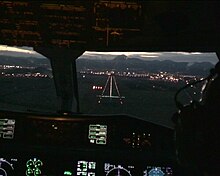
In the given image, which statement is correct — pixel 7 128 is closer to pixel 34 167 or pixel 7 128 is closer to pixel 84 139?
pixel 34 167

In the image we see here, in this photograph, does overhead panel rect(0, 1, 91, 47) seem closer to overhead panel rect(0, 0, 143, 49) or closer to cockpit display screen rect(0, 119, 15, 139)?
overhead panel rect(0, 0, 143, 49)

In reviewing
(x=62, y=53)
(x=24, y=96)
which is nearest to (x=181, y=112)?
(x=62, y=53)

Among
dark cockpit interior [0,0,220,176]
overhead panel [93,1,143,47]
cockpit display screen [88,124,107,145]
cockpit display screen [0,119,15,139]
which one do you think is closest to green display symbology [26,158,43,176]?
dark cockpit interior [0,0,220,176]

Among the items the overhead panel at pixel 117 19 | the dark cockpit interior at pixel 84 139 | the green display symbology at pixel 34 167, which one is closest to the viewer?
the overhead panel at pixel 117 19

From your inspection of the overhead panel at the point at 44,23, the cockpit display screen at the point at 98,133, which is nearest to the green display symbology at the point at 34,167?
the cockpit display screen at the point at 98,133

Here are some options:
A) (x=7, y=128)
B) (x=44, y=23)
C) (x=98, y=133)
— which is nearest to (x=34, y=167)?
(x=7, y=128)

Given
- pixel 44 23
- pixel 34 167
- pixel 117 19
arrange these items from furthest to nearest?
pixel 34 167 < pixel 44 23 < pixel 117 19

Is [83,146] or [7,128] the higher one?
[7,128]

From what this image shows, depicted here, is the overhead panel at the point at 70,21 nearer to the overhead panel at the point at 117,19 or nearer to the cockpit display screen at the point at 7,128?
the overhead panel at the point at 117,19
